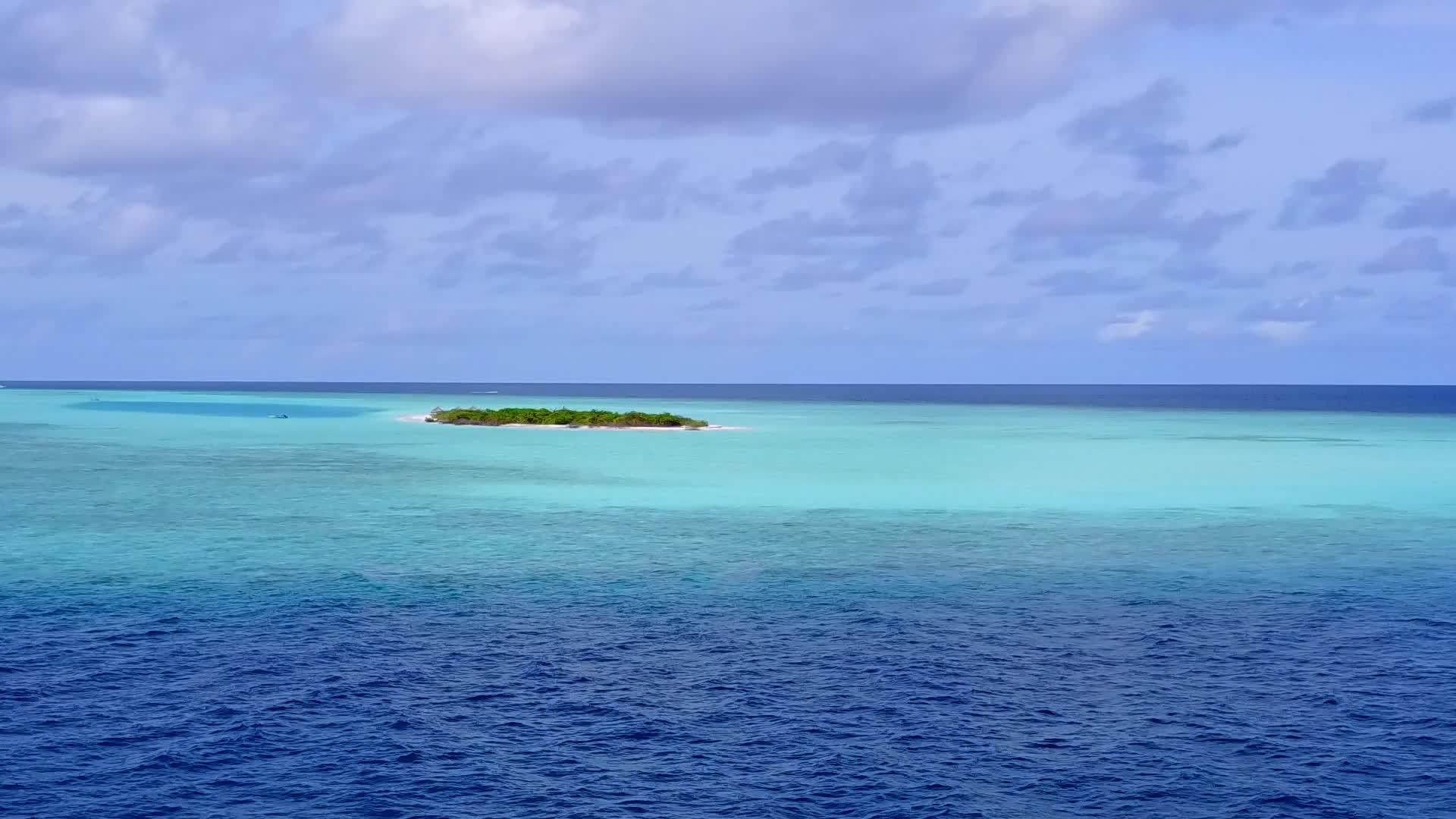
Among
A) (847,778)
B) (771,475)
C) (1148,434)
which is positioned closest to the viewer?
(847,778)

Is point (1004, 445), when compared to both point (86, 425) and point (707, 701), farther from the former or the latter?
point (86, 425)

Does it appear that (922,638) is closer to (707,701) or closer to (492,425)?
(707,701)

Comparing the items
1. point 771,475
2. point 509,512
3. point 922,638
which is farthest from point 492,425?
point 922,638

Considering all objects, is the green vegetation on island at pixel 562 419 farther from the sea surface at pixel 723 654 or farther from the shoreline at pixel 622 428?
the sea surface at pixel 723 654

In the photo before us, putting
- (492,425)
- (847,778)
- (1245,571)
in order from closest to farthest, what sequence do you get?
(847,778), (1245,571), (492,425)

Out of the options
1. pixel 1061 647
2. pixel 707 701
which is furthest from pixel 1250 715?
pixel 707 701

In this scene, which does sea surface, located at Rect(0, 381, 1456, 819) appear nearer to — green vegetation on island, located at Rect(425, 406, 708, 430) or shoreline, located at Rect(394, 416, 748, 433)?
shoreline, located at Rect(394, 416, 748, 433)

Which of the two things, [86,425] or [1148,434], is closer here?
[1148,434]

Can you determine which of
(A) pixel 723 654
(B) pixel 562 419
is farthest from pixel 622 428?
(A) pixel 723 654
